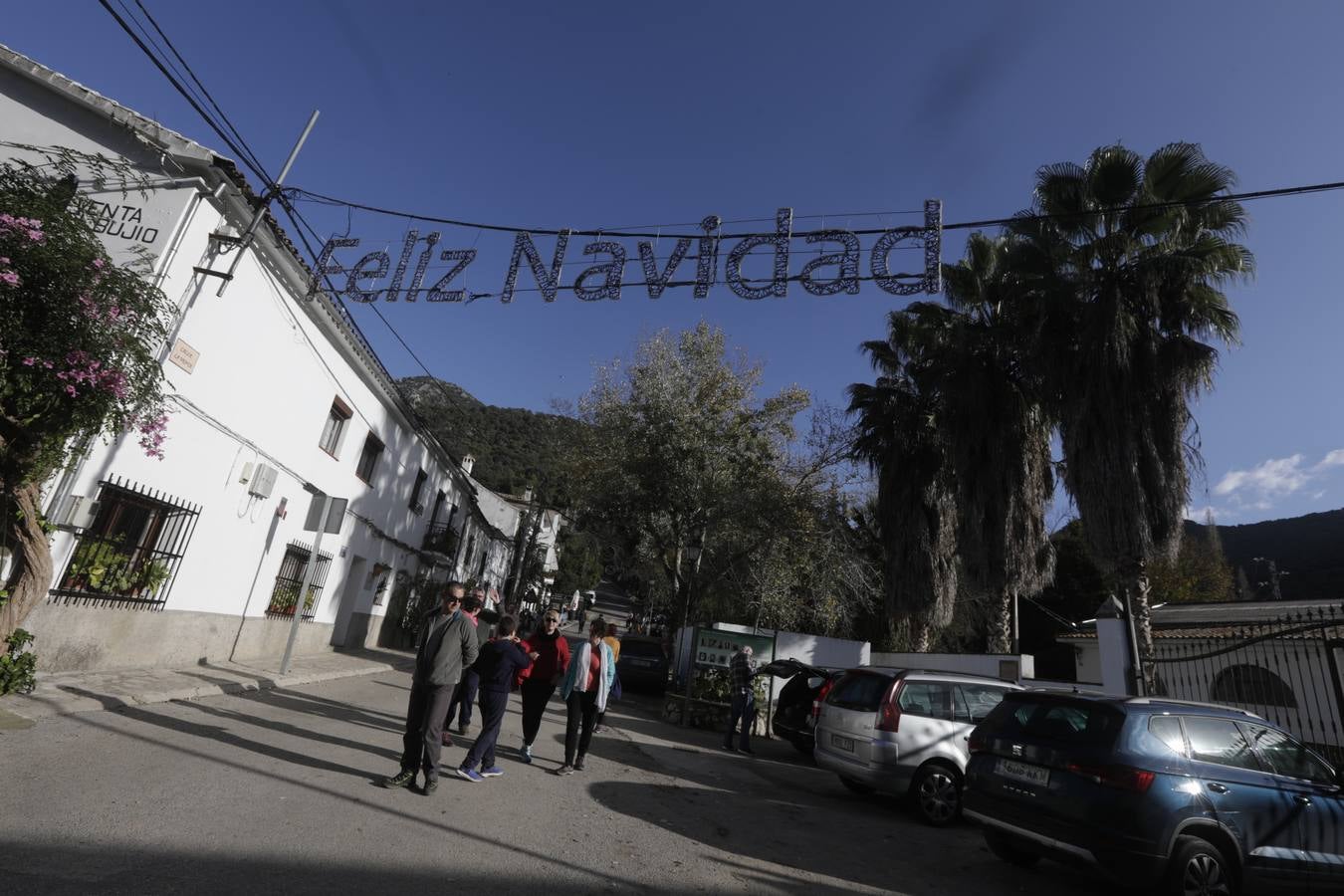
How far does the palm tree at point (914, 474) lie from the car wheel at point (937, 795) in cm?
1147

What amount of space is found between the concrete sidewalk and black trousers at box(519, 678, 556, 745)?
4253 mm

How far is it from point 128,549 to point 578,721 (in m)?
6.74

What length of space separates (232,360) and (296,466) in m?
3.25

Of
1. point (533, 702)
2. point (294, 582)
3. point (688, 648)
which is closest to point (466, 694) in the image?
point (533, 702)

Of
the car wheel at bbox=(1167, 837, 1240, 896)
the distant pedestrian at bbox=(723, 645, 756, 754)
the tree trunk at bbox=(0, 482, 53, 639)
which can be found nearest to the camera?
the car wheel at bbox=(1167, 837, 1240, 896)

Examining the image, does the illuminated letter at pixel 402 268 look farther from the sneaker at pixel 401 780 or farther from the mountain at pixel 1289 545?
the mountain at pixel 1289 545

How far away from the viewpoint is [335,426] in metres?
14.8

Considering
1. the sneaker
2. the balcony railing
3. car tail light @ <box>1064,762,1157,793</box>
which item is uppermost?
the balcony railing

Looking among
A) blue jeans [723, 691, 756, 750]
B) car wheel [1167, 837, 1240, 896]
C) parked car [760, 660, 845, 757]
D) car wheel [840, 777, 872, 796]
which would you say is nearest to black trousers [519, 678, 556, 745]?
car wheel [840, 777, 872, 796]

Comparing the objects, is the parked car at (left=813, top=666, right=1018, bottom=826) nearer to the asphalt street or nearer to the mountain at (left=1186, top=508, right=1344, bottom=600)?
the asphalt street

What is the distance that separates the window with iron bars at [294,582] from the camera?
13.0 m

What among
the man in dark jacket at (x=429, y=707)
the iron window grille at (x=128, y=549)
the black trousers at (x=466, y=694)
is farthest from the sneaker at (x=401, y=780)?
the iron window grille at (x=128, y=549)

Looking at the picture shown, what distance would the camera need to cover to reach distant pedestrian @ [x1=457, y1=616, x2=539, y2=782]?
6203 millimetres

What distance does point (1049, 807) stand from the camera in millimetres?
4945
